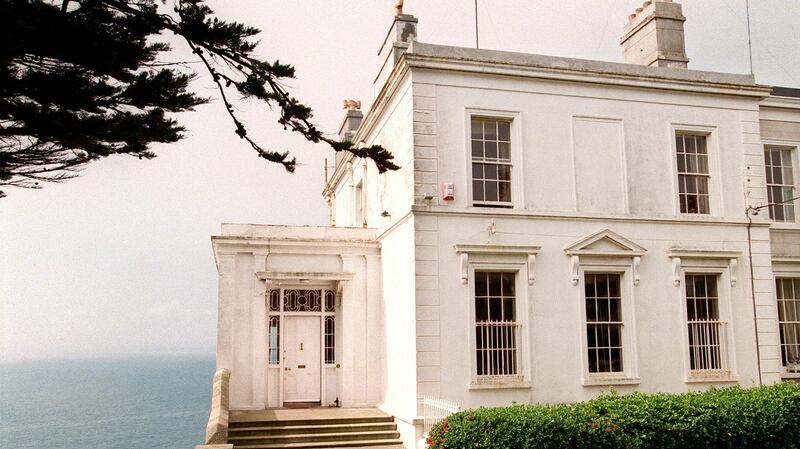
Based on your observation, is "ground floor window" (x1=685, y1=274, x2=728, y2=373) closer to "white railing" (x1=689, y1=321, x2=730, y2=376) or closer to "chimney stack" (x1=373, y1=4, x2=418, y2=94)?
"white railing" (x1=689, y1=321, x2=730, y2=376)

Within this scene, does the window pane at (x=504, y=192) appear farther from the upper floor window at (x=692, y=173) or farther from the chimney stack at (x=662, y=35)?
the chimney stack at (x=662, y=35)

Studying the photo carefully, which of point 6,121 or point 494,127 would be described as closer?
point 6,121

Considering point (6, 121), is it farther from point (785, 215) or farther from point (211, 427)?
point (785, 215)

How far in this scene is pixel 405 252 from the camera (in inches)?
568

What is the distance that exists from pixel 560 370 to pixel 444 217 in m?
3.74

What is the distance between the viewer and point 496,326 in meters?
14.1

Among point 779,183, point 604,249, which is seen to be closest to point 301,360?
point 604,249

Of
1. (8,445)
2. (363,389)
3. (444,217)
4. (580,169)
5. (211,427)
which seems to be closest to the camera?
(211,427)


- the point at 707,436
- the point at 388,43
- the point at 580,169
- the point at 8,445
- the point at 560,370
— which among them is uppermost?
the point at 388,43

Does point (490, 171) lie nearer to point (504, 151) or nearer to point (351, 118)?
point (504, 151)

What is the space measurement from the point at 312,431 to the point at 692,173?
9673 mm

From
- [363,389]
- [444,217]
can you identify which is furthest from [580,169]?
[363,389]

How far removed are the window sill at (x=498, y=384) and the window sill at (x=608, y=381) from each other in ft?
4.17

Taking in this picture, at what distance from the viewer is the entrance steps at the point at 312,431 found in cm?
1363
